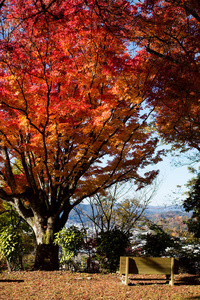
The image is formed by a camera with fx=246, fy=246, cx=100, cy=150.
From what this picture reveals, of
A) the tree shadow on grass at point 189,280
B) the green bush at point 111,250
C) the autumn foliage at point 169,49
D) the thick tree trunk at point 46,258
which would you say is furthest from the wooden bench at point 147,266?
the autumn foliage at point 169,49

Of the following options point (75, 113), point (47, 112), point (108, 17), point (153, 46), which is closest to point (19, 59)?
point (47, 112)

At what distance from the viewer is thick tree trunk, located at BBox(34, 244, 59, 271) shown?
Result: 8086 millimetres

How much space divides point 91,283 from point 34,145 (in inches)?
165

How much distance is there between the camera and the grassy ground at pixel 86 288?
5.00m

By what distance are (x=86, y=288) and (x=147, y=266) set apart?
5.29 ft

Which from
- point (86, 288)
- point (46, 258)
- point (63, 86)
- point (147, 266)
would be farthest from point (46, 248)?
point (63, 86)

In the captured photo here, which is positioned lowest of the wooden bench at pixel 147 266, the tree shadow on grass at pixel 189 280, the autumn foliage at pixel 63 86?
the tree shadow on grass at pixel 189 280

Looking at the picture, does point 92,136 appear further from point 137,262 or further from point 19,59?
point 137,262

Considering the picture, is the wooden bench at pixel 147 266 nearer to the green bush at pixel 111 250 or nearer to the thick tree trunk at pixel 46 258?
the green bush at pixel 111 250

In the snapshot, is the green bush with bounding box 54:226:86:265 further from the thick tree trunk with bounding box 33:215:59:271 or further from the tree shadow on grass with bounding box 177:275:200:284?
the tree shadow on grass with bounding box 177:275:200:284

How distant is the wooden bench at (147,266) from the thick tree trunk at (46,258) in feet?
9.33

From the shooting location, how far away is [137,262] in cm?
620

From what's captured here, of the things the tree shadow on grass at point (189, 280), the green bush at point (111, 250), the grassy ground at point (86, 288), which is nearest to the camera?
the grassy ground at point (86, 288)

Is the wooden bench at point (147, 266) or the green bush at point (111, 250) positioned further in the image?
the green bush at point (111, 250)
